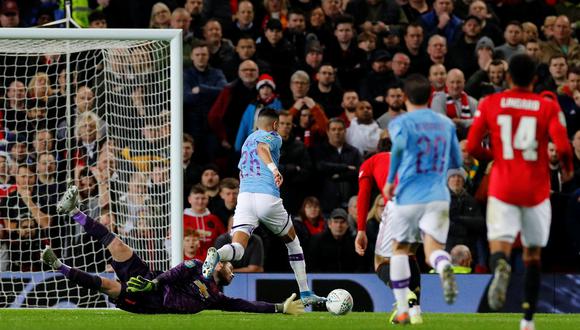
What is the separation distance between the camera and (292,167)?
18297 mm

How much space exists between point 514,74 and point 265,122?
430 centimetres

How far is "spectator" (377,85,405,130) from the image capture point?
18.8 metres

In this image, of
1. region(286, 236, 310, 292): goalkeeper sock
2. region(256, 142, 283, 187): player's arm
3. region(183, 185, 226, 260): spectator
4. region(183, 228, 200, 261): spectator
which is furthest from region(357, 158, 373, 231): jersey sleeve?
region(183, 185, 226, 260): spectator

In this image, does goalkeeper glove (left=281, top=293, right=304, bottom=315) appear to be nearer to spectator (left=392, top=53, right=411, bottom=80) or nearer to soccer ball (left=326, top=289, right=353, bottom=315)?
soccer ball (left=326, top=289, right=353, bottom=315)

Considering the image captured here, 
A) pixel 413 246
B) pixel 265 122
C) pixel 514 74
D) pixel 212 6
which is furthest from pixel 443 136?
pixel 212 6

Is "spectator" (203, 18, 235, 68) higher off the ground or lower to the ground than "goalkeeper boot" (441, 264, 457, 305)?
higher

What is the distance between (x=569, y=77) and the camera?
19125mm

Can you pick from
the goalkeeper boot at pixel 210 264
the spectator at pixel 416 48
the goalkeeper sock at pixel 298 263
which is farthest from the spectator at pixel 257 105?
the goalkeeper boot at pixel 210 264

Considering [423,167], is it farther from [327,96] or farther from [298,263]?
[327,96]

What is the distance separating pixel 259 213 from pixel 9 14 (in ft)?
22.8

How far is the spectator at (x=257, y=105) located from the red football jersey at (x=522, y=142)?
794 cm

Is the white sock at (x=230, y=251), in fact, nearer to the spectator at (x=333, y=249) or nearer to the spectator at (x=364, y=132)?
the spectator at (x=333, y=249)

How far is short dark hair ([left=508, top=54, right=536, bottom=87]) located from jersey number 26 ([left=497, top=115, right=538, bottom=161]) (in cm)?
31

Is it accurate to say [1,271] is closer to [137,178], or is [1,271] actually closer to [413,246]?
[137,178]
